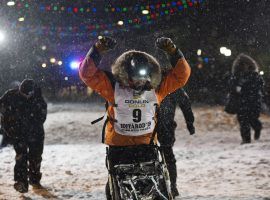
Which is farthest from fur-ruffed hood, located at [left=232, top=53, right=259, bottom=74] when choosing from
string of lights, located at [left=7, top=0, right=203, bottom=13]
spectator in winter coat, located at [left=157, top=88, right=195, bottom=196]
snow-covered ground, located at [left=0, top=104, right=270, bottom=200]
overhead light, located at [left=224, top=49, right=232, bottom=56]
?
overhead light, located at [left=224, top=49, right=232, bottom=56]

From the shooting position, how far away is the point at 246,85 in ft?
35.8

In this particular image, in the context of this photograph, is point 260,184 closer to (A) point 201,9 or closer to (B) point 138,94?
(B) point 138,94

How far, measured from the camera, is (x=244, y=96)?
11.0m

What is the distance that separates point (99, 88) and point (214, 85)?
22191 mm

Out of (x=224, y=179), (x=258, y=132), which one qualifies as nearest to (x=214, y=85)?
(x=258, y=132)

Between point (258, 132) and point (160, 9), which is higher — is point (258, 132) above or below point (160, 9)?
below

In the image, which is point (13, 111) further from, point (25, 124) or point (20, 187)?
point (20, 187)

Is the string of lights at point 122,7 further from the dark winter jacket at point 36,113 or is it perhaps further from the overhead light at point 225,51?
the dark winter jacket at point 36,113

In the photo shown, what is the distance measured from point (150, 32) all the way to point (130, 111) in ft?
80.0

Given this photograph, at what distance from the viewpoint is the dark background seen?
20859 millimetres

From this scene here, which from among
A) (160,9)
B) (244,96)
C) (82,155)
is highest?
(160,9)

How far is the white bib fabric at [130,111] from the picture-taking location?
12.1ft

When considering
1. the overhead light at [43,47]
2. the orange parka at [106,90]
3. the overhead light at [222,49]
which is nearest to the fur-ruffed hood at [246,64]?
the orange parka at [106,90]

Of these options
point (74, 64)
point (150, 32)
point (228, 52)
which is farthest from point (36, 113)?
point (74, 64)
